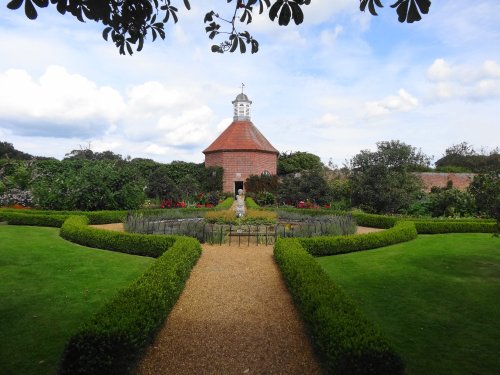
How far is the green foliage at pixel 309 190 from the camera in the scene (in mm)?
21312

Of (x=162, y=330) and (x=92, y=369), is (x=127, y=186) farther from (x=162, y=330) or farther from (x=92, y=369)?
(x=92, y=369)

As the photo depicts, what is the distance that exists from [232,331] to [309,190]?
16.7m

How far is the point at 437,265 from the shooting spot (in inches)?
349

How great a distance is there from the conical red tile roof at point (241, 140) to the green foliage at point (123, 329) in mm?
27372

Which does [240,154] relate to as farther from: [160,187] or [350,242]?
[350,242]

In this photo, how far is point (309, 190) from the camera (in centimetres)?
2153

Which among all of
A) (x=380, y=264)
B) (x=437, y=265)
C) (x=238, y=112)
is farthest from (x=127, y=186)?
(x=238, y=112)

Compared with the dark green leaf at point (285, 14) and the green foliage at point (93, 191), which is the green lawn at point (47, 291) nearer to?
the dark green leaf at point (285, 14)

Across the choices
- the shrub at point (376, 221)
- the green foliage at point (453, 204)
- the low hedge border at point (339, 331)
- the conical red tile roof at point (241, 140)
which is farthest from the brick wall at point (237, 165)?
the low hedge border at point (339, 331)

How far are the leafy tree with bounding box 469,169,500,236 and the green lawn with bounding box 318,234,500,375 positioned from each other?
141cm

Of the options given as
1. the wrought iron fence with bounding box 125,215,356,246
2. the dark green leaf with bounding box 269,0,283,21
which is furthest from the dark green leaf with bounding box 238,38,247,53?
the wrought iron fence with bounding box 125,215,356,246

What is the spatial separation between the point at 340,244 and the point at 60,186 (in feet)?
42.7

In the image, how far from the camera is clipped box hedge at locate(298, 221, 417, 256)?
10.1 meters

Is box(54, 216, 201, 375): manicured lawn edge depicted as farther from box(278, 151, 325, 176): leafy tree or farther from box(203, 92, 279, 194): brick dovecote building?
box(278, 151, 325, 176): leafy tree
